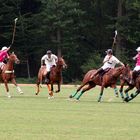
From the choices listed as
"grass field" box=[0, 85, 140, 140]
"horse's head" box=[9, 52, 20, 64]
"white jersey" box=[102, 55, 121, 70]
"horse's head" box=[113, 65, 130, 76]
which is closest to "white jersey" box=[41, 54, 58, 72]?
"horse's head" box=[9, 52, 20, 64]

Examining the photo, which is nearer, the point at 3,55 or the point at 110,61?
the point at 110,61

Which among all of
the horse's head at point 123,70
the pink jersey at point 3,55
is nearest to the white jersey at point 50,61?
the pink jersey at point 3,55

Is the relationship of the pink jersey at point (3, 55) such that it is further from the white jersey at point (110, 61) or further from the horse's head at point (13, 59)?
the white jersey at point (110, 61)

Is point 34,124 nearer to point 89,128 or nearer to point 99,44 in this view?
point 89,128

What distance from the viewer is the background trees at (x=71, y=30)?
57750 millimetres

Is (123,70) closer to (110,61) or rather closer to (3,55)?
(110,61)

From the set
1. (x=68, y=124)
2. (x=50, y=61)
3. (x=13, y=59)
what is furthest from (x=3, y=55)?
(x=68, y=124)

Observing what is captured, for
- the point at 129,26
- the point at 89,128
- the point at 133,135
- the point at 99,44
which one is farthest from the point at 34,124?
A: the point at 99,44

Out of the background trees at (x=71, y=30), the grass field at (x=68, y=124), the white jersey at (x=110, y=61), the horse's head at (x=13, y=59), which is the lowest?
the background trees at (x=71, y=30)

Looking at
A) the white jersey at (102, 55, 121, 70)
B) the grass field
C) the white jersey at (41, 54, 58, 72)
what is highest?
the grass field

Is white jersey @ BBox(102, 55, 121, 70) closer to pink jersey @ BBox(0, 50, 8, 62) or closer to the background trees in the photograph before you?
pink jersey @ BBox(0, 50, 8, 62)

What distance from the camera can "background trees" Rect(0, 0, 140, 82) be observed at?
57.8 meters

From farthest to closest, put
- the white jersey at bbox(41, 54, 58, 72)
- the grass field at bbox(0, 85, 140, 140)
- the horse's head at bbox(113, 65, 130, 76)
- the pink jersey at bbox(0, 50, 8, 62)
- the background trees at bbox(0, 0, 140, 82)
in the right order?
the background trees at bbox(0, 0, 140, 82), the pink jersey at bbox(0, 50, 8, 62), the white jersey at bbox(41, 54, 58, 72), the horse's head at bbox(113, 65, 130, 76), the grass field at bbox(0, 85, 140, 140)

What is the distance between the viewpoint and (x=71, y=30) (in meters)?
59.7
